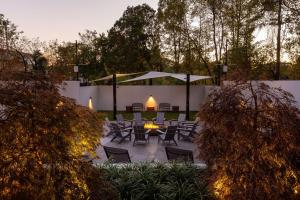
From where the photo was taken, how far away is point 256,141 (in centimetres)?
431

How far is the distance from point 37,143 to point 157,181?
3561 mm

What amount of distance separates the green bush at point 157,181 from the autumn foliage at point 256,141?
121 cm

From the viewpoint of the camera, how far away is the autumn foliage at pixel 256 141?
169 inches

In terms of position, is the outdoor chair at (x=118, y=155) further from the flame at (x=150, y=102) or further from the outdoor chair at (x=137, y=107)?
the flame at (x=150, y=102)

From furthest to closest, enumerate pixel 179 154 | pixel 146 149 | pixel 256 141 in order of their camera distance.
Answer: pixel 146 149
pixel 179 154
pixel 256 141

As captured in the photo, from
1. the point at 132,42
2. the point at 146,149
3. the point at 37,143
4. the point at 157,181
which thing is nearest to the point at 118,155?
the point at 157,181

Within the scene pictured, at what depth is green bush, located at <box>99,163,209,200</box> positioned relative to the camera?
593 cm

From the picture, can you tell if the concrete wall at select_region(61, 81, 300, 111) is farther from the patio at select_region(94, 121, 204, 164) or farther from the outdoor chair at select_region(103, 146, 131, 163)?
the outdoor chair at select_region(103, 146, 131, 163)

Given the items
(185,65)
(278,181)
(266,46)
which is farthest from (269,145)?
(185,65)

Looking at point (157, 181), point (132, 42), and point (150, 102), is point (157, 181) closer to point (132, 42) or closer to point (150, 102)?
point (150, 102)

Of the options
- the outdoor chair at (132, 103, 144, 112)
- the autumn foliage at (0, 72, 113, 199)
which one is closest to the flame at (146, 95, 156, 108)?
the outdoor chair at (132, 103, 144, 112)

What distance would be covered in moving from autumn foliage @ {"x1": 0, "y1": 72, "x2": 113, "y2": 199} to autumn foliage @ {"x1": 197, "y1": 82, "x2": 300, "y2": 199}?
1.95 metres

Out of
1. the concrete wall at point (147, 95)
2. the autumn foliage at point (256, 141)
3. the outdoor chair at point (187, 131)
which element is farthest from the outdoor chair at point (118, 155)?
the concrete wall at point (147, 95)

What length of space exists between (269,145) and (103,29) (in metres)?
30.1
